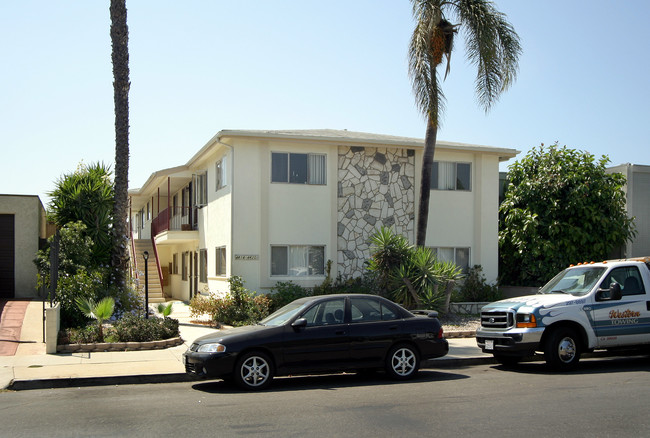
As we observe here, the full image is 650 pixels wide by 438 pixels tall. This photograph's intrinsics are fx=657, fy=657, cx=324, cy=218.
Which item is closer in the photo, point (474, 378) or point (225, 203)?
point (474, 378)

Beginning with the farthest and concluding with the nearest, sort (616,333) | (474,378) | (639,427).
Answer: (616,333)
(474,378)
(639,427)

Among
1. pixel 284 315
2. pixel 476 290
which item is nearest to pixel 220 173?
pixel 476 290

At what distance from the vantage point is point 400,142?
68.4 feet

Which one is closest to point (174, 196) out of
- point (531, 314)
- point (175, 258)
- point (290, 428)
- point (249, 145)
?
point (175, 258)

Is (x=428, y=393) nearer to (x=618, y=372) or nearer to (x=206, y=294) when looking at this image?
(x=618, y=372)

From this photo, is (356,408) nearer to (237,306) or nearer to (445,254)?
(237,306)

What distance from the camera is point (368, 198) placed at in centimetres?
2088

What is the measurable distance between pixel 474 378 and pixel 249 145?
35.1 ft

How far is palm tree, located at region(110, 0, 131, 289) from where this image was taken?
18.2 meters

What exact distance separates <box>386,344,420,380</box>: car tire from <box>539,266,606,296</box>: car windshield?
3.49 m

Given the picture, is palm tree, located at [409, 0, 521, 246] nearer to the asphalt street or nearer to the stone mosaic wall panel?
the stone mosaic wall panel

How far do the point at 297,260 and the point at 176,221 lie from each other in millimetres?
10975

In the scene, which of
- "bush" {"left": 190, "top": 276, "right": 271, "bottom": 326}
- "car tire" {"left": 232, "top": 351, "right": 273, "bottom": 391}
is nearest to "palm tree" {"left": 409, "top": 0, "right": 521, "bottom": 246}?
"bush" {"left": 190, "top": 276, "right": 271, "bottom": 326}

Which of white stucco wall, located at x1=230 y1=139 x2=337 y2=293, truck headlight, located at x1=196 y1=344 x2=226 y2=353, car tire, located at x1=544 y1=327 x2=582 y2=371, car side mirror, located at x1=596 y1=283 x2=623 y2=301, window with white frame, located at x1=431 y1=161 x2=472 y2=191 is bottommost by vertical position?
car tire, located at x1=544 y1=327 x2=582 y2=371
